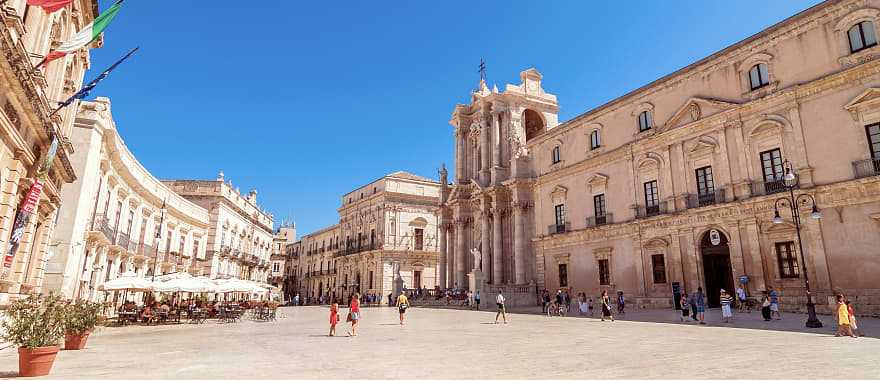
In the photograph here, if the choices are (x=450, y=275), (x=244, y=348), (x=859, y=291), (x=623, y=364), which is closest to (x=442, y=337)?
(x=244, y=348)

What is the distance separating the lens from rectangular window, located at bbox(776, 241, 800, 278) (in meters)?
18.4

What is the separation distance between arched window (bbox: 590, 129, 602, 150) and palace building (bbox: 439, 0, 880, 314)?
83mm

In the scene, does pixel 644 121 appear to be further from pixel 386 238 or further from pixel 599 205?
pixel 386 238

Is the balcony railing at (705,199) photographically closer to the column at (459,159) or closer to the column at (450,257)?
the column at (459,159)

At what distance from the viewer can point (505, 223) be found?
Answer: 3638 centimetres

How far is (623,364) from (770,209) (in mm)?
15304

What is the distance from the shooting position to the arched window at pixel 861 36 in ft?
56.1

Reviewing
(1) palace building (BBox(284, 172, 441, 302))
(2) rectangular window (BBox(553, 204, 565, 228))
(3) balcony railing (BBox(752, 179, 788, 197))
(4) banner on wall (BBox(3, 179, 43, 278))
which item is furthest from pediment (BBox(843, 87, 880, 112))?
(1) palace building (BBox(284, 172, 441, 302))

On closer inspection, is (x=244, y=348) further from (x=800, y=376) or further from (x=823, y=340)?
(x=823, y=340)

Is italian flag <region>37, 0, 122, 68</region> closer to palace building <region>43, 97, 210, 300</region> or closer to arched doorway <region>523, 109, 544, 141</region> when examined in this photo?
palace building <region>43, 97, 210, 300</region>

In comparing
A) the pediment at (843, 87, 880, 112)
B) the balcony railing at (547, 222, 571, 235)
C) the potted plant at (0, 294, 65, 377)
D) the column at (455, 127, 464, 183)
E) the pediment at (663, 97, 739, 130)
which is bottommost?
the potted plant at (0, 294, 65, 377)

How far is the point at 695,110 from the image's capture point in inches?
890

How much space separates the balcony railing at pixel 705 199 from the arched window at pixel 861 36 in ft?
22.7

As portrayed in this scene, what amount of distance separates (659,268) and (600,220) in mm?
4441
